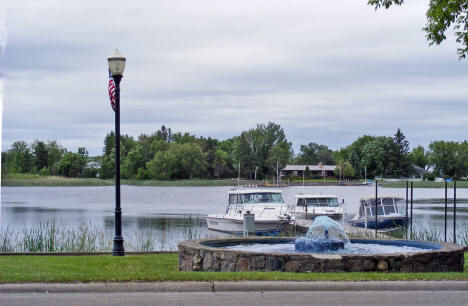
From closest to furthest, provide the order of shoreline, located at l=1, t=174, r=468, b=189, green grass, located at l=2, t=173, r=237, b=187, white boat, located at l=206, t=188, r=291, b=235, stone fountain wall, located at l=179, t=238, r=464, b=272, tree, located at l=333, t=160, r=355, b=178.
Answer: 1. stone fountain wall, located at l=179, t=238, r=464, b=272
2. white boat, located at l=206, t=188, r=291, b=235
3. green grass, located at l=2, t=173, r=237, b=187
4. shoreline, located at l=1, t=174, r=468, b=189
5. tree, located at l=333, t=160, r=355, b=178

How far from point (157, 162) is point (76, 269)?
11581 centimetres

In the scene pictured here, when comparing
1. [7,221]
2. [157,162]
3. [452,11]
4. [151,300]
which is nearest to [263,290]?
[151,300]

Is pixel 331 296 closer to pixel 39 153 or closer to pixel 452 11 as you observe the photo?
pixel 452 11

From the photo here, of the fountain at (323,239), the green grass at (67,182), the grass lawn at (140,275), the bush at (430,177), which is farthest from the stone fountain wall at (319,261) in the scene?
the bush at (430,177)

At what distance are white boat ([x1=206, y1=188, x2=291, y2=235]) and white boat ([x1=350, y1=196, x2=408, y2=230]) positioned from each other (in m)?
4.74

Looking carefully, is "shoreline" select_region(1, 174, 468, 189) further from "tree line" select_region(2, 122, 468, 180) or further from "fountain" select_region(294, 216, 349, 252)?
"fountain" select_region(294, 216, 349, 252)

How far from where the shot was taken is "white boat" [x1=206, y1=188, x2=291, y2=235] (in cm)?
3112

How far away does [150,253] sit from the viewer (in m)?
16.0

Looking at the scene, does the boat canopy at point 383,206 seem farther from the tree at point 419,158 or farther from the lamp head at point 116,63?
the tree at point 419,158

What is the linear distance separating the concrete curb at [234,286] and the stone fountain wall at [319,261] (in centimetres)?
114

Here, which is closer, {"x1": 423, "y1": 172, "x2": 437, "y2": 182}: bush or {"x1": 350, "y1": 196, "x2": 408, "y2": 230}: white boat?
{"x1": 350, "y1": 196, "x2": 408, "y2": 230}: white boat

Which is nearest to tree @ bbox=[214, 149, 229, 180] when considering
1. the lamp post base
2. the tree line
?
the tree line

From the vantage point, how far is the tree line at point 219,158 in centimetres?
12738

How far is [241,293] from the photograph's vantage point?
9.82 m
